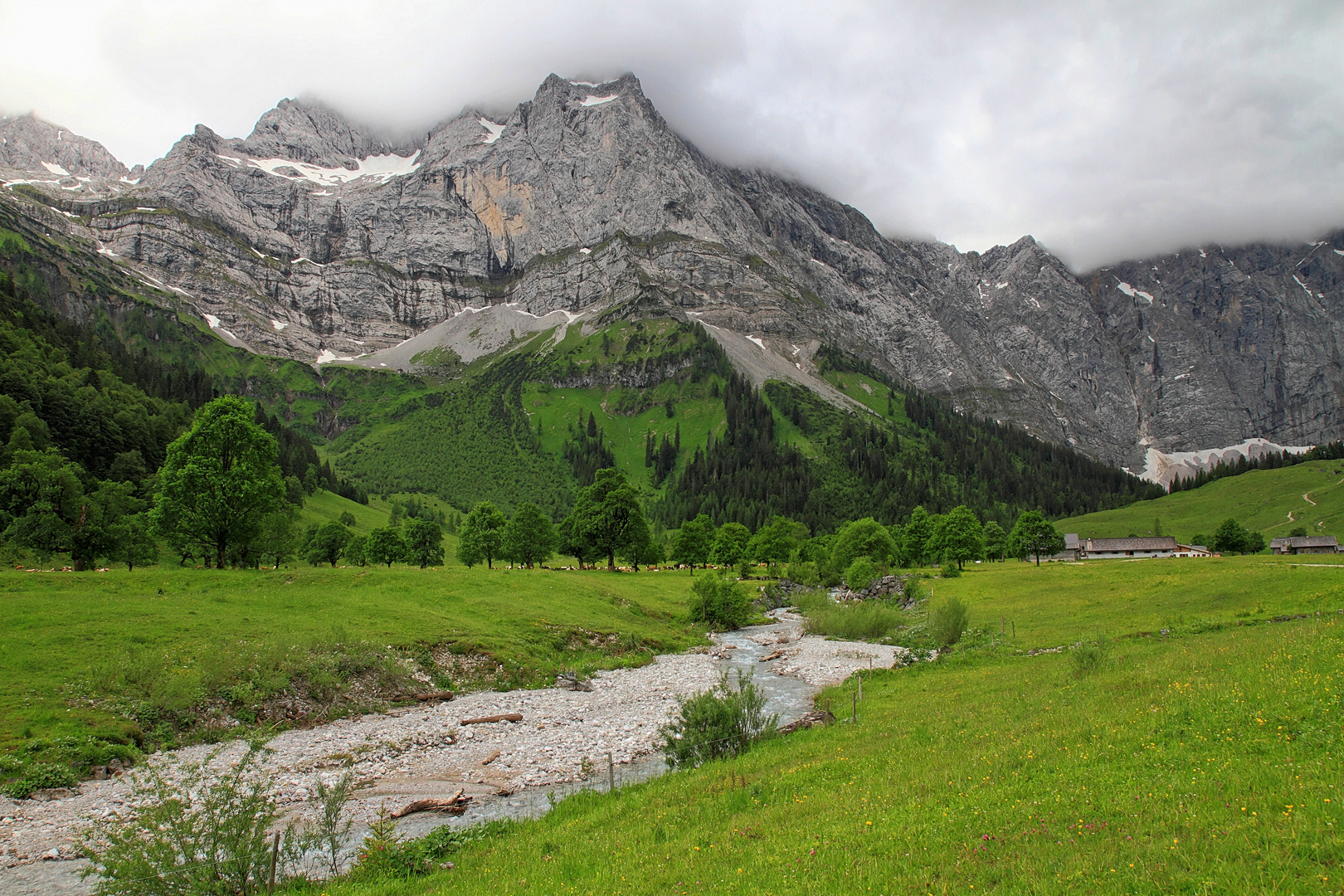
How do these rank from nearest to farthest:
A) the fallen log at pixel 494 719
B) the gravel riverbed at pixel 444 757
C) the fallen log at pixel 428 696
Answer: the gravel riverbed at pixel 444 757 < the fallen log at pixel 494 719 < the fallen log at pixel 428 696

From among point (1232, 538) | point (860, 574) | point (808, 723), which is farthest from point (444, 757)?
point (1232, 538)

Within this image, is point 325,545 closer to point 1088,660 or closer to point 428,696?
point 428,696

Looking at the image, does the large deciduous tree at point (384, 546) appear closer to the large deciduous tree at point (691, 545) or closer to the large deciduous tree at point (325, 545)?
the large deciduous tree at point (325, 545)

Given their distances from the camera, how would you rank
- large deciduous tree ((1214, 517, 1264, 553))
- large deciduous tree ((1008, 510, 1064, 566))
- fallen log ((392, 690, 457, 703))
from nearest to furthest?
1. fallen log ((392, 690, 457, 703))
2. large deciduous tree ((1008, 510, 1064, 566))
3. large deciduous tree ((1214, 517, 1264, 553))

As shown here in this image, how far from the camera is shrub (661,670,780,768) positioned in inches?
958

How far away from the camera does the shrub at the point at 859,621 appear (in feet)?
220

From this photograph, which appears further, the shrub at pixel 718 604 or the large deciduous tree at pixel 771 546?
the large deciduous tree at pixel 771 546

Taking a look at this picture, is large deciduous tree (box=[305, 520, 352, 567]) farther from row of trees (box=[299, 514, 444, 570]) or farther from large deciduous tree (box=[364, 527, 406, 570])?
large deciduous tree (box=[364, 527, 406, 570])

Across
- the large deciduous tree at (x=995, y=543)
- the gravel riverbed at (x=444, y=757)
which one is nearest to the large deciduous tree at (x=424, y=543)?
the gravel riverbed at (x=444, y=757)

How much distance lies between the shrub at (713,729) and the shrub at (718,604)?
4756 centimetres

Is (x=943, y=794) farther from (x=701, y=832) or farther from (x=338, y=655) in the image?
(x=338, y=655)

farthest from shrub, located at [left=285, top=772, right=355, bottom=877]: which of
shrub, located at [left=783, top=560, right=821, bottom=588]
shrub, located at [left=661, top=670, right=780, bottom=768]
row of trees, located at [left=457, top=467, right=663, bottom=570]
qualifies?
shrub, located at [left=783, top=560, right=821, bottom=588]

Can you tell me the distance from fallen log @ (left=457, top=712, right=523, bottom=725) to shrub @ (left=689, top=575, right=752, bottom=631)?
130 feet

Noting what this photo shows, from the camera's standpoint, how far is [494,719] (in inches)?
1355
